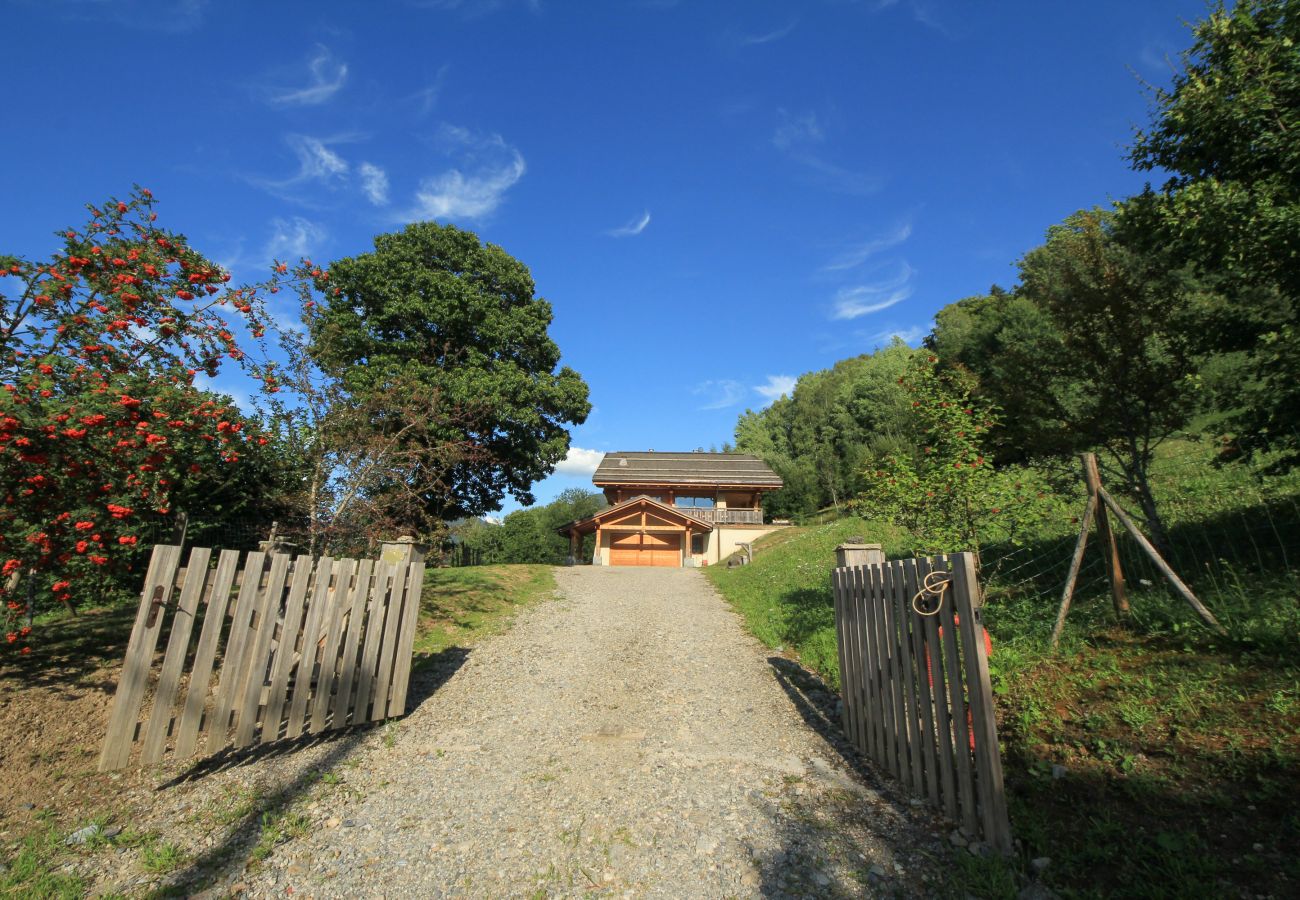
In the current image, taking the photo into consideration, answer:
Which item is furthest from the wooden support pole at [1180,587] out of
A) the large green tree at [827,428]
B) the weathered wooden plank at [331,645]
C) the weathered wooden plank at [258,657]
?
the large green tree at [827,428]

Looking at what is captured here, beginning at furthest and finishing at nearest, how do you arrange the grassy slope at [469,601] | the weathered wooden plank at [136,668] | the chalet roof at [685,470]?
the chalet roof at [685,470]
the grassy slope at [469,601]
the weathered wooden plank at [136,668]

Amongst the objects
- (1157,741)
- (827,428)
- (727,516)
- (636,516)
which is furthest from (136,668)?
(827,428)

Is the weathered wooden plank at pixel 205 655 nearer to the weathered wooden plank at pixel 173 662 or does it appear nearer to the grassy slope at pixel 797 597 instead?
the weathered wooden plank at pixel 173 662

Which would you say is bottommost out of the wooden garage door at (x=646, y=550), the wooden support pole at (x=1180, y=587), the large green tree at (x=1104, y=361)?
the wooden support pole at (x=1180, y=587)

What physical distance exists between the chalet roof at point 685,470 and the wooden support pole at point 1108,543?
28.7 meters

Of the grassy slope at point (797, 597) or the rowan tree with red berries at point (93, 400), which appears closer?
the rowan tree with red berries at point (93, 400)

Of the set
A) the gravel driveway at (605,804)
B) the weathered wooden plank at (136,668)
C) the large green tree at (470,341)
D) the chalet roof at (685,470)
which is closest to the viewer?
the gravel driveway at (605,804)

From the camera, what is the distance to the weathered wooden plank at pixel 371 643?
15.9 feet

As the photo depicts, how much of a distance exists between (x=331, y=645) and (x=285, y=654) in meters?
0.40

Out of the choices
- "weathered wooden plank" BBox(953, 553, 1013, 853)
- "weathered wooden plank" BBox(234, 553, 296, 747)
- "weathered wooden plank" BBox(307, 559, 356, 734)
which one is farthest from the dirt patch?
"weathered wooden plank" BBox(953, 553, 1013, 853)

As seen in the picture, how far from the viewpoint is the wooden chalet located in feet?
95.0

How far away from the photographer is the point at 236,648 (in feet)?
13.3

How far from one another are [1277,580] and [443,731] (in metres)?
7.28

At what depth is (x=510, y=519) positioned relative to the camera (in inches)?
1455
